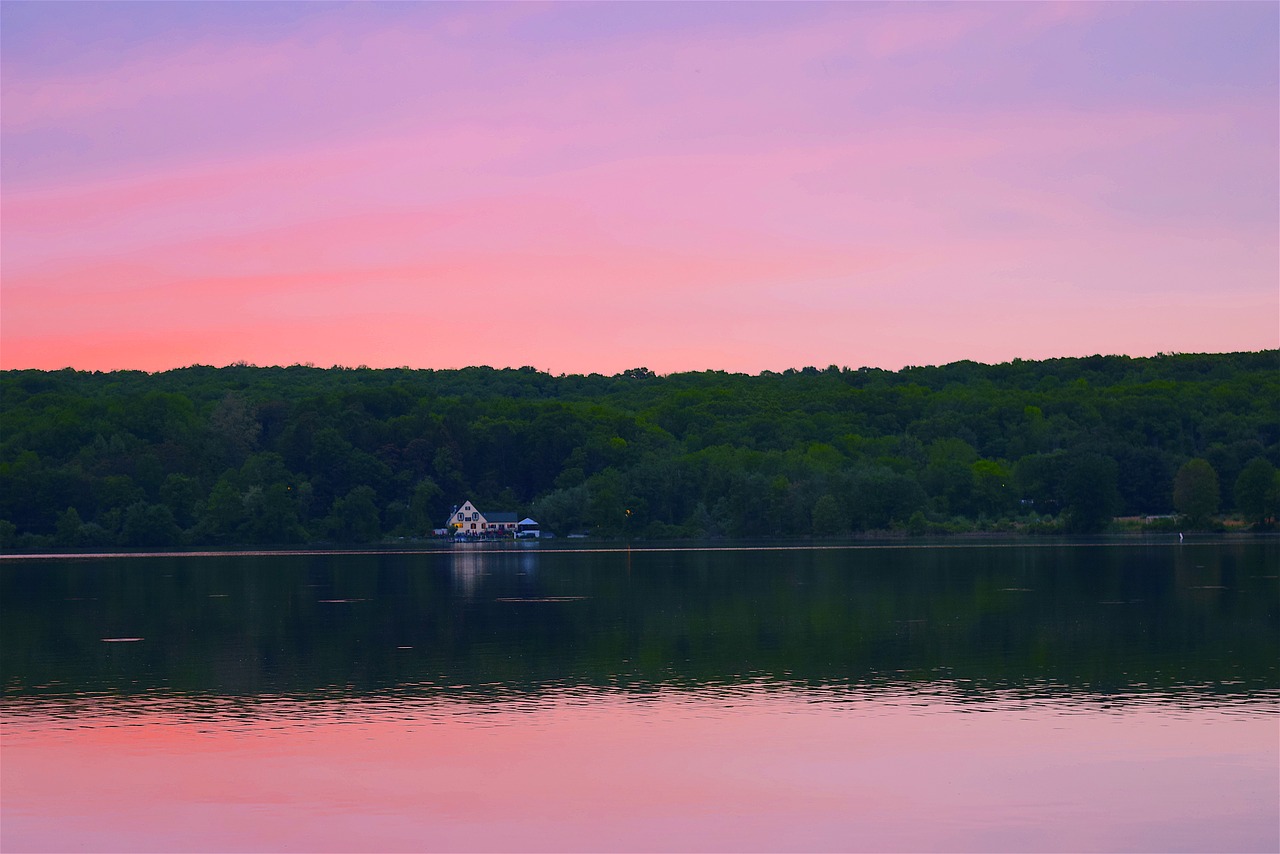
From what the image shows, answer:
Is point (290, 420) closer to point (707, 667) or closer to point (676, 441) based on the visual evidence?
point (676, 441)

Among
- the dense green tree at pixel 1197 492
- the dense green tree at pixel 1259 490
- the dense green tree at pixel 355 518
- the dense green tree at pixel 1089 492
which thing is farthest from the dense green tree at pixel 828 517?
the dense green tree at pixel 355 518

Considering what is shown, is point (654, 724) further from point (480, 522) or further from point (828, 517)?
point (480, 522)

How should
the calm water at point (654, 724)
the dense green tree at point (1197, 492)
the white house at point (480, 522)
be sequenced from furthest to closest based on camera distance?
the white house at point (480, 522) < the dense green tree at point (1197, 492) < the calm water at point (654, 724)

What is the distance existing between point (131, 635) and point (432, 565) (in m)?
52.1

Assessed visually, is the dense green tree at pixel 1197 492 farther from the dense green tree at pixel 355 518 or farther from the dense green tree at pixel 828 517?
the dense green tree at pixel 355 518

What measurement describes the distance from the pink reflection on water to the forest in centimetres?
10820

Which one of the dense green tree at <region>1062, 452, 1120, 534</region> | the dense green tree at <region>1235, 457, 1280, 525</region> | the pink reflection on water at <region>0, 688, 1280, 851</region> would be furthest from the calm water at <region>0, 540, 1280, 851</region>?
the dense green tree at <region>1235, 457, 1280, 525</region>

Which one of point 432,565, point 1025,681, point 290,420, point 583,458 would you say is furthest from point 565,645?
point 290,420

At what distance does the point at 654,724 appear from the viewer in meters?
28.0

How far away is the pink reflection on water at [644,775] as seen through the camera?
63.9 feet

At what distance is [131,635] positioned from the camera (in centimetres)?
4619

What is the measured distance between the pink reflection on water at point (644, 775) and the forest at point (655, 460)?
355 ft

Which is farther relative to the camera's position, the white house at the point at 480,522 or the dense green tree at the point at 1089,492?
the white house at the point at 480,522

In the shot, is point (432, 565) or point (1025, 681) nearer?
point (1025, 681)
